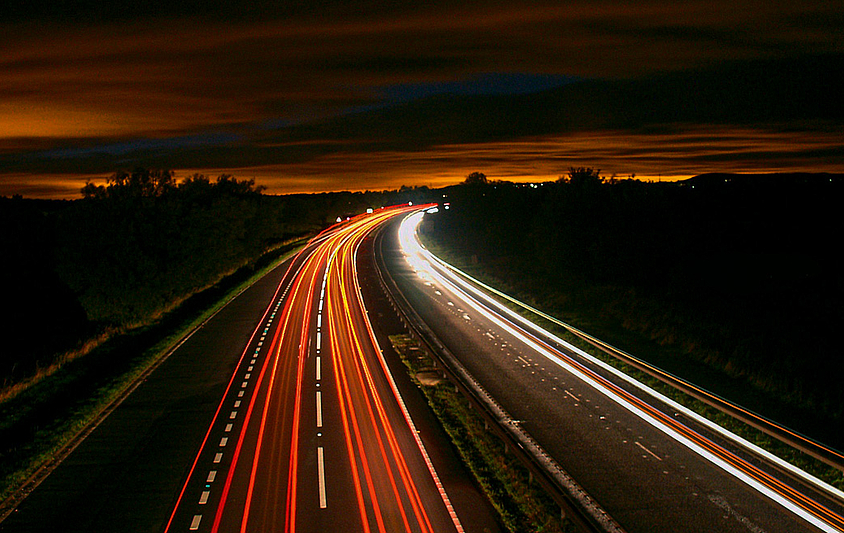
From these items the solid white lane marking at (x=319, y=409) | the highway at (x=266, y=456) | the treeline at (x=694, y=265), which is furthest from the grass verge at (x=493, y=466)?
the treeline at (x=694, y=265)

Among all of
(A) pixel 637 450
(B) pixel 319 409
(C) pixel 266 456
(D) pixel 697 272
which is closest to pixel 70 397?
(B) pixel 319 409

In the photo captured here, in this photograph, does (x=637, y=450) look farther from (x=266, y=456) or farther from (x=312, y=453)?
(x=266, y=456)

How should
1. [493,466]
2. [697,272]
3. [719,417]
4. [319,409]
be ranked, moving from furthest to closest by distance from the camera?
[697,272]
[319,409]
[719,417]
[493,466]

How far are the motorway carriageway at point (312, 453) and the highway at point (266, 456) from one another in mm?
44

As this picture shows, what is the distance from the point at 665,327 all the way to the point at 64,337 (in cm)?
5048

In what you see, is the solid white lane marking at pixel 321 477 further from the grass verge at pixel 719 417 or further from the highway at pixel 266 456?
the grass verge at pixel 719 417

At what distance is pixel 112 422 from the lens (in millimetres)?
19406

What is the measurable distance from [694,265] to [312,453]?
5623cm

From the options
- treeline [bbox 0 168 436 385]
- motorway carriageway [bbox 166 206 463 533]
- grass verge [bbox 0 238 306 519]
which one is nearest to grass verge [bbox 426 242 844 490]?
motorway carriageway [bbox 166 206 463 533]

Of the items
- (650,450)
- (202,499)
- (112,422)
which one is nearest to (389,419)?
(202,499)

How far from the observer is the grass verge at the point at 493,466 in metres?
13.1

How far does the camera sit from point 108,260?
48000mm

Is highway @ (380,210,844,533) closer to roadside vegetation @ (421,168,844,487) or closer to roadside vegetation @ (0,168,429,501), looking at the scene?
roadside vegetation @ (421,168,844,487)

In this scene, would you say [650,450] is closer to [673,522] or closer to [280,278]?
[673,522]
